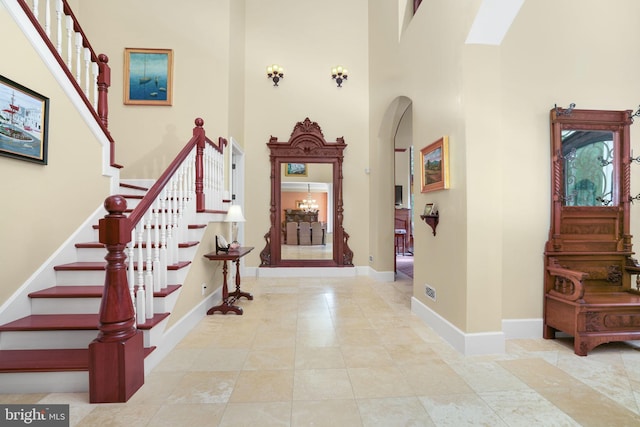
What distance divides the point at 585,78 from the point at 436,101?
1.47 metres

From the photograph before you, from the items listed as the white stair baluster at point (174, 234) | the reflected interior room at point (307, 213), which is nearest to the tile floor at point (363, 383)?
the white stair baluster at point (174, 234)

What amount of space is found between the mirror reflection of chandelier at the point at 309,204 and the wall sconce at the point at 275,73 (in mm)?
2216

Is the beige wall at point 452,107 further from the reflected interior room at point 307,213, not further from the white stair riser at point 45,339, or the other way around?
the reflected interior room at point 307,213

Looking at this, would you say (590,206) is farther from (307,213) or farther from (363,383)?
(307,213)

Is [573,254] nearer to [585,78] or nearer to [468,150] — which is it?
[468,150]

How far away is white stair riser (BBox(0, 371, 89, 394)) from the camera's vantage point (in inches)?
78.0

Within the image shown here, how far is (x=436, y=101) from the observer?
10.5 feet

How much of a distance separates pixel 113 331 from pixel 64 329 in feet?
2.02

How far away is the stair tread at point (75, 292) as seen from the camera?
2.42 m

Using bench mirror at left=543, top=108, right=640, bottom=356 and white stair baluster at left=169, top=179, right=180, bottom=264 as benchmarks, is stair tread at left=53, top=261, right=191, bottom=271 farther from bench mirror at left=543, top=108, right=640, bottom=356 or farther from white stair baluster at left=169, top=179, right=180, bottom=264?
bench mirror at left=543, top=108, right=640, bottom=356

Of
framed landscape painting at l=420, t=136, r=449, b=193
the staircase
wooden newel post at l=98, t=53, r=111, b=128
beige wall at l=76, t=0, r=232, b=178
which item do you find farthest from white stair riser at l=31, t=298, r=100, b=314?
framed landscape painting at l=420, t=136, r=449, b=193

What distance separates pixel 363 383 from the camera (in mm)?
2189

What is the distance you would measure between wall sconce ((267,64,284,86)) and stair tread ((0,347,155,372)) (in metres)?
5.43

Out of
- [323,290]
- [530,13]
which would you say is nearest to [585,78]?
[530,13]
